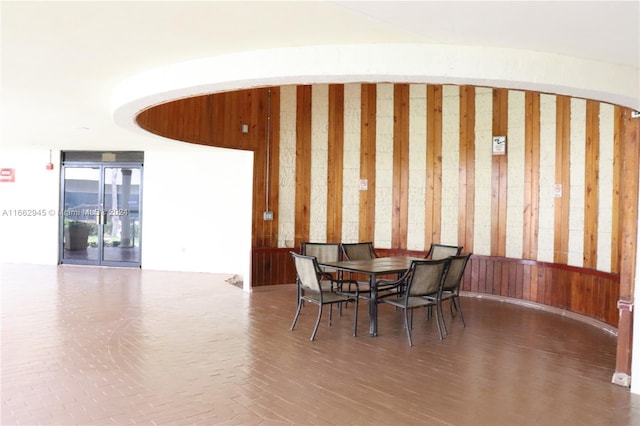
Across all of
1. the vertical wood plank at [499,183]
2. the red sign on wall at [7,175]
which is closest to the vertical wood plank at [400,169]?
the vertical wood plank at [499,183]

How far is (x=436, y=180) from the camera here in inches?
303

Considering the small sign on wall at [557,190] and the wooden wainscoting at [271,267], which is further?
the wooden wainscoting at [271,267]

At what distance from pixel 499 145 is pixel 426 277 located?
3250 millimetres

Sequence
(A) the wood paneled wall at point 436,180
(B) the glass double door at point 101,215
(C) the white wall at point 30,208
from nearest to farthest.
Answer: (A) the wood paneled wall at point 436,180 < (B) the glass double door at point 101,215 < (C) the white wall at point 30,208

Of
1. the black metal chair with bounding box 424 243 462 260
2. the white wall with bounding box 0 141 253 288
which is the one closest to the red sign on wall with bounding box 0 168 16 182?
the white wall with bounding box 0 141 253 288

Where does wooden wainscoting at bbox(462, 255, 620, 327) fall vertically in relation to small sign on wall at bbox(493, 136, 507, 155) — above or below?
below

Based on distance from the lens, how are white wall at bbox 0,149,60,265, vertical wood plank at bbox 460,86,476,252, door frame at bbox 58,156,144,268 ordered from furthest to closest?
white wall at bbox 0,149,60,265 < door frame at bbox 58,156,144,268 < vertical wood plank at bbox 460,86,476,252

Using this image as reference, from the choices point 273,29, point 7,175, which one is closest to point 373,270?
point 273,29

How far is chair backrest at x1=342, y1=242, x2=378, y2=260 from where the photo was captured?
6.78 m

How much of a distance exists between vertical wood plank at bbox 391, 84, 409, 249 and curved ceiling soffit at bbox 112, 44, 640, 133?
4.16m

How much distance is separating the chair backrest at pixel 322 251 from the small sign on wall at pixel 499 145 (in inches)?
109

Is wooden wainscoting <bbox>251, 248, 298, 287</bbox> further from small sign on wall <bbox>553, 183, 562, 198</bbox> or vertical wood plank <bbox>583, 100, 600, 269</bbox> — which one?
vertical wood plank <bbox>583, 100, 600, 269</bbox>

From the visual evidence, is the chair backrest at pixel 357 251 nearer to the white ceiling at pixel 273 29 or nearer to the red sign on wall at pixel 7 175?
the white ceiling at pixel 273 29

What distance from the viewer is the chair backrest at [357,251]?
6.78 meters
